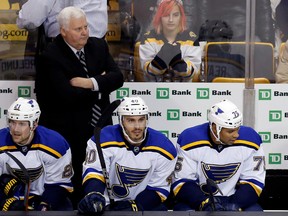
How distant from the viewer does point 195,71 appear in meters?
7.54

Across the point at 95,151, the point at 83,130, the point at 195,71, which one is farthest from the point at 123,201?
the point at 195,71

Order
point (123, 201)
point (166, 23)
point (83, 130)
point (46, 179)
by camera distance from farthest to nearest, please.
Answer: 1. point (166, 23)
2. point (83, 130)
3. point (46, 179)
4. point (123, 201)

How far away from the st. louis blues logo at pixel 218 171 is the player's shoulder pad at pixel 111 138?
0.59m

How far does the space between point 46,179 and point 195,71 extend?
5.63 feet

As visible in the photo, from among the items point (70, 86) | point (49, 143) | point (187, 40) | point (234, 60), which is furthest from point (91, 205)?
point (234, 60)

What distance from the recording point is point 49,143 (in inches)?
252

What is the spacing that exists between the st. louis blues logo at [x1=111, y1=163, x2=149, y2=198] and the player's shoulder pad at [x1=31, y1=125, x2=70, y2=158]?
0.41 meters

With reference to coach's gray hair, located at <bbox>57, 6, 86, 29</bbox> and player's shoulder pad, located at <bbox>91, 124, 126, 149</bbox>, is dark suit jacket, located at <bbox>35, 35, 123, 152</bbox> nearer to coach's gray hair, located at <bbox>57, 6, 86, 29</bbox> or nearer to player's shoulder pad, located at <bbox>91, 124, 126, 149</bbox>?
coach's gray hair, located at <bbox>57, 6, 86, 29</bbox>

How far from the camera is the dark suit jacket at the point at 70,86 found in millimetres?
6707

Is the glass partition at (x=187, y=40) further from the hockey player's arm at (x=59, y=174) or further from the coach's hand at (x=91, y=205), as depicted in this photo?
the coach's hand at (x=91, y=205)

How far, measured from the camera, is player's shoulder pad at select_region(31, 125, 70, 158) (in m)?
6.40

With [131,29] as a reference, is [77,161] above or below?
below

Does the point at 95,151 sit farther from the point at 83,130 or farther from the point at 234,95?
the point at 234,95

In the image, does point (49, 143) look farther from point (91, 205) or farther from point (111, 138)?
point (91, 205)
